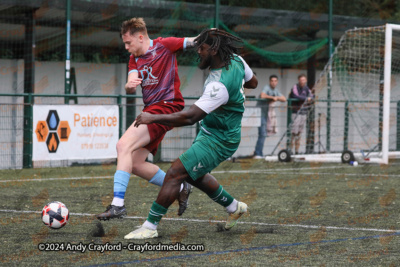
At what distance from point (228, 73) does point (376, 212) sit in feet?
9.62

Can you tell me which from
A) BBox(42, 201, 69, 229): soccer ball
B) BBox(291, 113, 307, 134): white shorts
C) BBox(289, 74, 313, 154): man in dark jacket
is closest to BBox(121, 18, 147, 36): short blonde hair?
BBox(42, 201, 69, 229): soccer ball

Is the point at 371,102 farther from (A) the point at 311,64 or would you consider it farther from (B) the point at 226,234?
(B) the point at 226,234

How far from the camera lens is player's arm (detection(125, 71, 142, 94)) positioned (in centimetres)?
668

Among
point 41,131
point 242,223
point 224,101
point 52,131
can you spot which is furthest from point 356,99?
point 224,101

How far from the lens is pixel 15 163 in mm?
13906

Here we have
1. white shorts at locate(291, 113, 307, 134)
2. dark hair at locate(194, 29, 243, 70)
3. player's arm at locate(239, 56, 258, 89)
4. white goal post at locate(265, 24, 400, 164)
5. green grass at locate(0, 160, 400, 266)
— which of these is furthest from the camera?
white shorts at locate(291, 113, 307, 134)

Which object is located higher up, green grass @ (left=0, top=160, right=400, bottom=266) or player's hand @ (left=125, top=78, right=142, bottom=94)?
player's hand @ (left=125, top=78, right=142, bottom=94)

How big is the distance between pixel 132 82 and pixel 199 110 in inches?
40.2

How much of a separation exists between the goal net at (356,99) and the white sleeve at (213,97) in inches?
424

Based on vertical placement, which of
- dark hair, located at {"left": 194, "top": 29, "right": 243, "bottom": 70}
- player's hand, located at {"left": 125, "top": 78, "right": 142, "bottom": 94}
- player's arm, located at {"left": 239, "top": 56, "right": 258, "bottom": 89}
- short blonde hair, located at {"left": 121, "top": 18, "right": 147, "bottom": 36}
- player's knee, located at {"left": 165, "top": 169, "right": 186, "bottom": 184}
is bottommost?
player's knee, located at {"left": 165, "top": 169, "right": 186, "bottom": 184}

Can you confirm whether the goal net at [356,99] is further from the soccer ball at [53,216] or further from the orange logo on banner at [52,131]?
the soccer ball at [53,216]

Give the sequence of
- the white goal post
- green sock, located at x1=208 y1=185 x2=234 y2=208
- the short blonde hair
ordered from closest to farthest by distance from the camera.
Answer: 1. green sock, located at x1=208 y1=185 x2=234 y2=208
2. the short blonde hair
3. the white goal post

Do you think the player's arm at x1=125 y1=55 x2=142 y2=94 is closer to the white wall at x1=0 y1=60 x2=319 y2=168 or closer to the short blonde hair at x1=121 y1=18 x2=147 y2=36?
the short blonde hair at x1=121 y1=18 x2=147 y2=36

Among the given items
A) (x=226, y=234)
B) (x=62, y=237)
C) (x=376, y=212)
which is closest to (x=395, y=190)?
(x=376, y=212)
